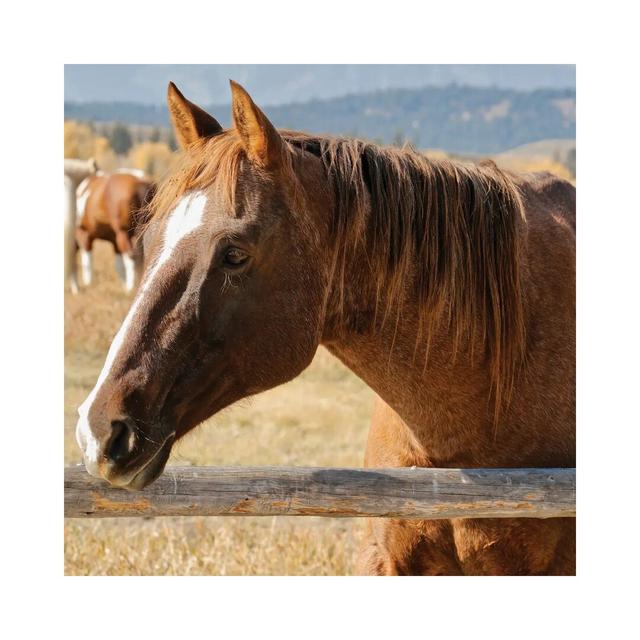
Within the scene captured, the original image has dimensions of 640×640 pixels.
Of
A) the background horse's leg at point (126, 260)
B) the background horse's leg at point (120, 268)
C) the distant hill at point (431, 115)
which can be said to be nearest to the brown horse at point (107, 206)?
the background horse's leg at point (126, 260)

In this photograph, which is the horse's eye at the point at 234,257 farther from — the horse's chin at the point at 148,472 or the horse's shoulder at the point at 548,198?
the horse's shoulder at the point at 548,198

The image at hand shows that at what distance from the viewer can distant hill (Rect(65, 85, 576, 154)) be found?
7703 mm

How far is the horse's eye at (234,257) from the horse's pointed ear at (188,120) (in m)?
0.40

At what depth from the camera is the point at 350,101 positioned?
11.2 m

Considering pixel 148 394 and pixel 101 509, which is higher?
pixel 148 394

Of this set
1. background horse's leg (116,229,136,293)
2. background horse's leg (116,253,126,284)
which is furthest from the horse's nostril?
background horse's leg (116,253,126,284)

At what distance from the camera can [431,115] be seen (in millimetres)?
11047

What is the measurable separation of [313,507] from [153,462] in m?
0.52

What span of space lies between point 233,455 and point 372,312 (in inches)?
178

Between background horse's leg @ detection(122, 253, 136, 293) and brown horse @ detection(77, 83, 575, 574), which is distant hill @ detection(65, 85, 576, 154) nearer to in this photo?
background horse's leg @ detection(122, 253, 136, 293)

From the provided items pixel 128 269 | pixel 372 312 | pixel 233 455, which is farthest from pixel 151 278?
pixel 128 269

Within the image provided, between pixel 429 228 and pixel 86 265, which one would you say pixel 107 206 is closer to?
pixel 86 265
